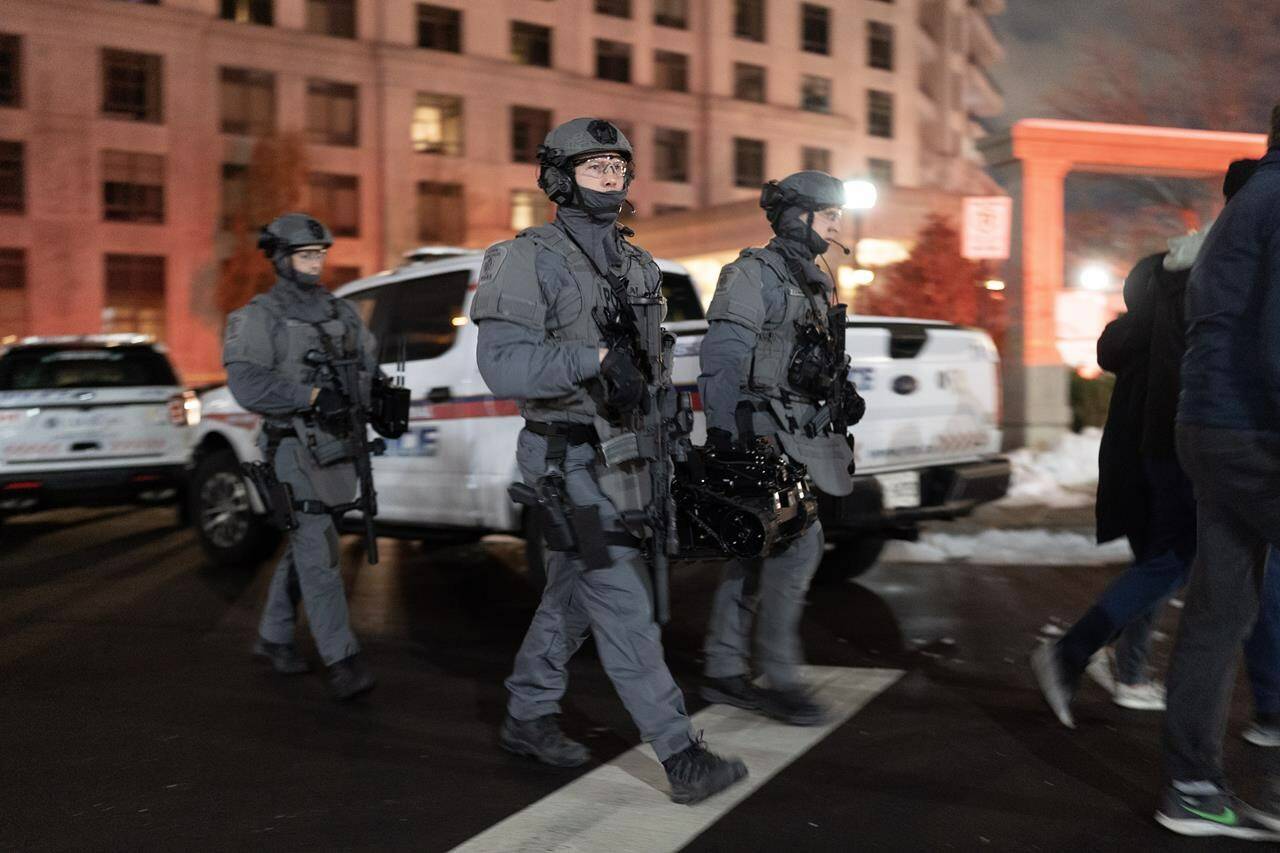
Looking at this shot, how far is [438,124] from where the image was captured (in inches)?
1602

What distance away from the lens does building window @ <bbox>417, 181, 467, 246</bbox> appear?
40.0 meters

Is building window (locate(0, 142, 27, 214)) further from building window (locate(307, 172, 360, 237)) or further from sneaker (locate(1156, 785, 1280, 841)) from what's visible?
sneaker (locate(1156, 785, 1280, 841))

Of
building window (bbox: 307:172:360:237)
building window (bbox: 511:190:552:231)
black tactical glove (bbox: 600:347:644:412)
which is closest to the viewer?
black tactical glove (bbox: 600:347:644:412)

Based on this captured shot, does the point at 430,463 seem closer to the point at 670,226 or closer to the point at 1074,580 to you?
the point at 1074,580

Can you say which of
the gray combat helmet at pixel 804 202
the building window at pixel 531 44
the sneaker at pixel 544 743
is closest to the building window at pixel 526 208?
the building window at pixel 531 44

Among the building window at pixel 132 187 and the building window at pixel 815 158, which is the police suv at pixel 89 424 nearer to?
the building window at pixel 132 187

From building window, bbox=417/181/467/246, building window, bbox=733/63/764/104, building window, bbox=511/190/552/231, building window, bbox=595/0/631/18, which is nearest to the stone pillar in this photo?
building window, bbox=417/181/467/246

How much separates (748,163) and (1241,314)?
45.5m

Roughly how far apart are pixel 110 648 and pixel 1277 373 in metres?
5.14

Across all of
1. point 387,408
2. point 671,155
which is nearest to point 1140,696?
point 387,408

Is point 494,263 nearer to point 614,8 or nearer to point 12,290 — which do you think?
point 12,290

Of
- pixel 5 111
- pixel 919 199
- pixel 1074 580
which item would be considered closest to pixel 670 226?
pixel 919 199

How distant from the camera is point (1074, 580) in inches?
291

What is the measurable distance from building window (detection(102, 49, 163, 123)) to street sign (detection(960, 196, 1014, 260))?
98.2 feet
